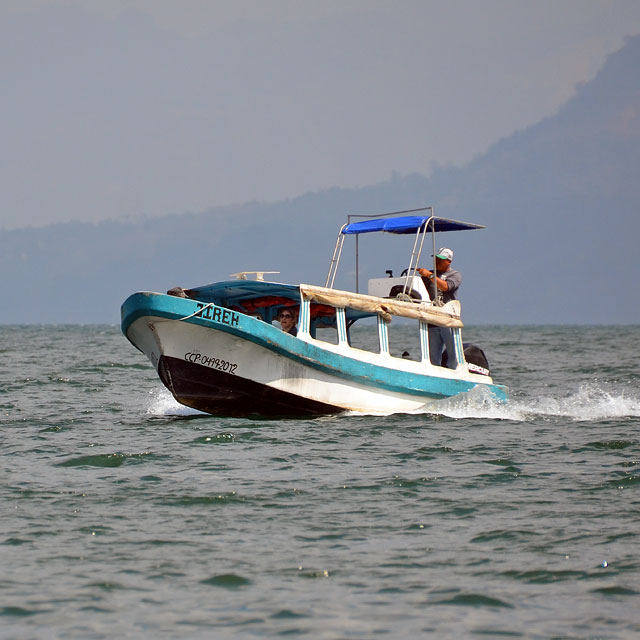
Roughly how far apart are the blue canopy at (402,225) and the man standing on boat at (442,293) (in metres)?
0.70

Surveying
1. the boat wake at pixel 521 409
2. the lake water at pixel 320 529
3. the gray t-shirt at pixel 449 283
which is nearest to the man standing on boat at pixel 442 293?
the gray t-shirt at pixel 449 283

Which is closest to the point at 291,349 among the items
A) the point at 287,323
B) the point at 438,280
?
the point at 287,323

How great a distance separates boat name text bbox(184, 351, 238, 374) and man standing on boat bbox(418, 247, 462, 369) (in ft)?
14.1

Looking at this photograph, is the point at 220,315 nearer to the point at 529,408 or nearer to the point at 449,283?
the point at 449,283

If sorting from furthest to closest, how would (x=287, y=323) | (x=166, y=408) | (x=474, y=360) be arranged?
(x=166, y=408)
(x=474, y=360)
(x=287, y=323)

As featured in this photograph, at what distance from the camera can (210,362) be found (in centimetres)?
1709

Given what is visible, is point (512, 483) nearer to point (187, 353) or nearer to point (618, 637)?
point (618, 637)

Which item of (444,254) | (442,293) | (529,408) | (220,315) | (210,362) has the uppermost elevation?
(444,254)

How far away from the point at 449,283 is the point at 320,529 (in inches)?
422

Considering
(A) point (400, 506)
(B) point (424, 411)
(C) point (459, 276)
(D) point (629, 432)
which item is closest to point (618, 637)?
(A) point (400, 506)

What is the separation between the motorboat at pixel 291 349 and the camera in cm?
1680

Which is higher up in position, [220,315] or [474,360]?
[220,315]

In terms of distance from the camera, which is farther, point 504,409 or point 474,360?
point 474,360

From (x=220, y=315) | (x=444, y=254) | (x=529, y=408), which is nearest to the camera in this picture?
(x=220, y=315)
